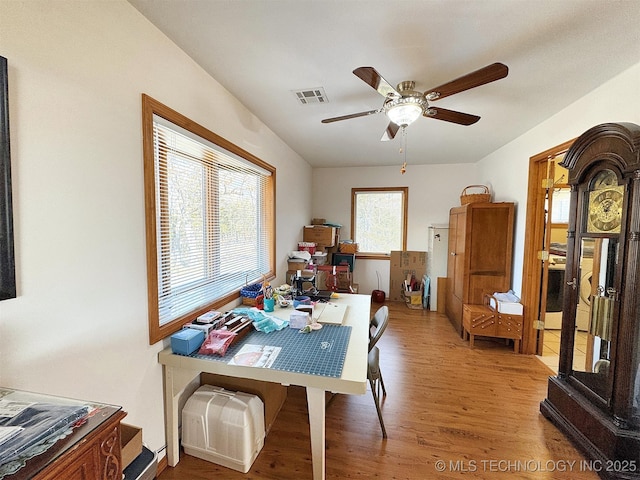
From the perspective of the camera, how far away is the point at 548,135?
2.54m

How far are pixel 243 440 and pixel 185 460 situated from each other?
1.45 ft

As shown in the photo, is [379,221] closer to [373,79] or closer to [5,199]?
[373,79]

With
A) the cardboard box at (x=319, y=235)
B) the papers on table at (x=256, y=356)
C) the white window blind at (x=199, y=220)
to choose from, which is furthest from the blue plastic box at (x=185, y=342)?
the cardboard box at (x=319, y=235)

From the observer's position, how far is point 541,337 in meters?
2.86

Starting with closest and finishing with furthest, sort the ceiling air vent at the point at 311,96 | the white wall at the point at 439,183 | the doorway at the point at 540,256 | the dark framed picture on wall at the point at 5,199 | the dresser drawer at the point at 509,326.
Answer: the dark framed picture on wall at the point at 5,199
the ceiling air vent at the point at 311,96
the white wall at the point at 439,183
the doorway at the point at 540,256
the dresser drawer at the point at 509,326

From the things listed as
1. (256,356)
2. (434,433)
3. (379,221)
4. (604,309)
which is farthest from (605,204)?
(379,221)

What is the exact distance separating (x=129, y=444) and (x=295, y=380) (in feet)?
2.15

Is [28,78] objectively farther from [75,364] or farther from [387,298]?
[387,298]

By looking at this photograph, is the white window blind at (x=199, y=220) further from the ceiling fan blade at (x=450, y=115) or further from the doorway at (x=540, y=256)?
the doorway at (x=540, y=256)

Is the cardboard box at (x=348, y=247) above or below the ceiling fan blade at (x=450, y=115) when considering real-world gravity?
below

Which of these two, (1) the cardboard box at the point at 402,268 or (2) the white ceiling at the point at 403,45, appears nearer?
(2) the white ceiling at the point at 403,45

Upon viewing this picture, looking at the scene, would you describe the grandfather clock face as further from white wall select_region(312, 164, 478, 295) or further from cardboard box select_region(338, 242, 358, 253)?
cardboard box select_region(338, 242, 358, 253)

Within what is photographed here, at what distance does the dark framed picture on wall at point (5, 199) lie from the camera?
82 centimetres

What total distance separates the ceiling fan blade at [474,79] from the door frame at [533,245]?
1.88 m
